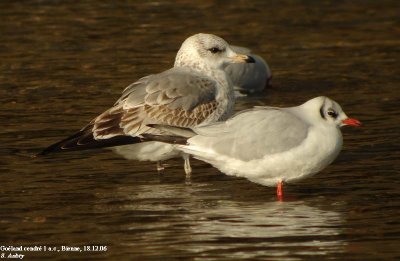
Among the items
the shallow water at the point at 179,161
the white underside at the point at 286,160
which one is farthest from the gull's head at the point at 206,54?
the white underside at the point at 286,160

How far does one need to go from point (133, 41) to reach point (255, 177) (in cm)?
833

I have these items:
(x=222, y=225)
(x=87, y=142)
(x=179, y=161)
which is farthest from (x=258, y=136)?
(x=179, y=161)

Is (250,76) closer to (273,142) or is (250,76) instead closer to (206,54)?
(206,54)

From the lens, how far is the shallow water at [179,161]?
9.28 meters

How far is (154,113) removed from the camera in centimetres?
1136

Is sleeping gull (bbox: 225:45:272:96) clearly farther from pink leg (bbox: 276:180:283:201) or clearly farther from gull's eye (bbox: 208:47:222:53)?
pink leg (bbox: 276:180:283:201)

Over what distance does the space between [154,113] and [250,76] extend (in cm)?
458

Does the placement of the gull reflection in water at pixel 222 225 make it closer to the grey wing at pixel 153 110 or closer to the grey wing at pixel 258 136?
the grey wing at pixel 258 136

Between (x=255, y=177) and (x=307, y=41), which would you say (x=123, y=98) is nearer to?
(x=255, y=177)

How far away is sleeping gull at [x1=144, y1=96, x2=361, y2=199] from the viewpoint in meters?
10.2

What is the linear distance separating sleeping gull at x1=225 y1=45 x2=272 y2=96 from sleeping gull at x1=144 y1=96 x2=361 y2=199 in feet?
17.2

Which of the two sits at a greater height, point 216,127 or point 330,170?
point 216,127

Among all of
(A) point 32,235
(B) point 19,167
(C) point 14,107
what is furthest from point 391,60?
(A) point 32,235

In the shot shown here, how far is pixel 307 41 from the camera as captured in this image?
18297 mm
